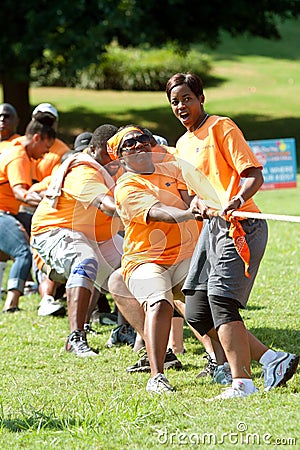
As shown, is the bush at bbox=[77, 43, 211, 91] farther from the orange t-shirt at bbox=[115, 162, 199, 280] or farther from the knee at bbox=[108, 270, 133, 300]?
the orange t-shirt at bbox=[115, 162, 199, 280]

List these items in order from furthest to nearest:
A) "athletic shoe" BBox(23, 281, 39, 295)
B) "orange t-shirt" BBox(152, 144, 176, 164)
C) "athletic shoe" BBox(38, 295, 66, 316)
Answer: "athletic shoe" BBox(23, 281, 39, 295) < "athletic shoe" BBox(38, 295, 66, 316) < "orange t-shirt" BBox(152, 144, 176, 164)

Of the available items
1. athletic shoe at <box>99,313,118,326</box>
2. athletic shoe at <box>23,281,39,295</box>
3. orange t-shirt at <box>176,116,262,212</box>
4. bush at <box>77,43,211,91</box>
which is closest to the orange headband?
orange t-shirt at <box>176,116,262,212</box>

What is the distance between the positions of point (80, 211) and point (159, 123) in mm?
20144

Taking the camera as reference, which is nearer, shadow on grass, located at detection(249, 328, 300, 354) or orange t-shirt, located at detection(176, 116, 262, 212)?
orange t-shirt, located at detection(176, 116, 262, 212)

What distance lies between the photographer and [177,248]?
6.64 metres

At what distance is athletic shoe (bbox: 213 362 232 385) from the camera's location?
6.33 meters

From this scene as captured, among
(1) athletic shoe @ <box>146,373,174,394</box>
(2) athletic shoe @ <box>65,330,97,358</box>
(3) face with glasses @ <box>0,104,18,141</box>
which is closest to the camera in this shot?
(1) athletic shoe @ <box>146,373,174,394</box>

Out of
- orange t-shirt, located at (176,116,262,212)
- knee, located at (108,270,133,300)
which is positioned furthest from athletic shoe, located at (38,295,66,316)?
orange t-shirt, located at (176,116,262,212)

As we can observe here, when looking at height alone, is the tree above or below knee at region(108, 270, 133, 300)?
above

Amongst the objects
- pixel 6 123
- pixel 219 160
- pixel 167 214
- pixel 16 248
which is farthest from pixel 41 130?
pixel 219 160

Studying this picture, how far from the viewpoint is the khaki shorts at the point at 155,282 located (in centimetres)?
631

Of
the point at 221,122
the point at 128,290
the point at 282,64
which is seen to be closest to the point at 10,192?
the point at 128,290

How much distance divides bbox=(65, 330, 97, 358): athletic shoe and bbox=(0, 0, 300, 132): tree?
13.6 metres

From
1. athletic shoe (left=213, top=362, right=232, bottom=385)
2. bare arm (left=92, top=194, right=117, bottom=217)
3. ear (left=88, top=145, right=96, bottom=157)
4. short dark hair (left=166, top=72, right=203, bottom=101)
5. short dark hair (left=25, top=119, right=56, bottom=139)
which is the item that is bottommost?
athletic shoe (left=213, top=362, right=232, bottom=385)
